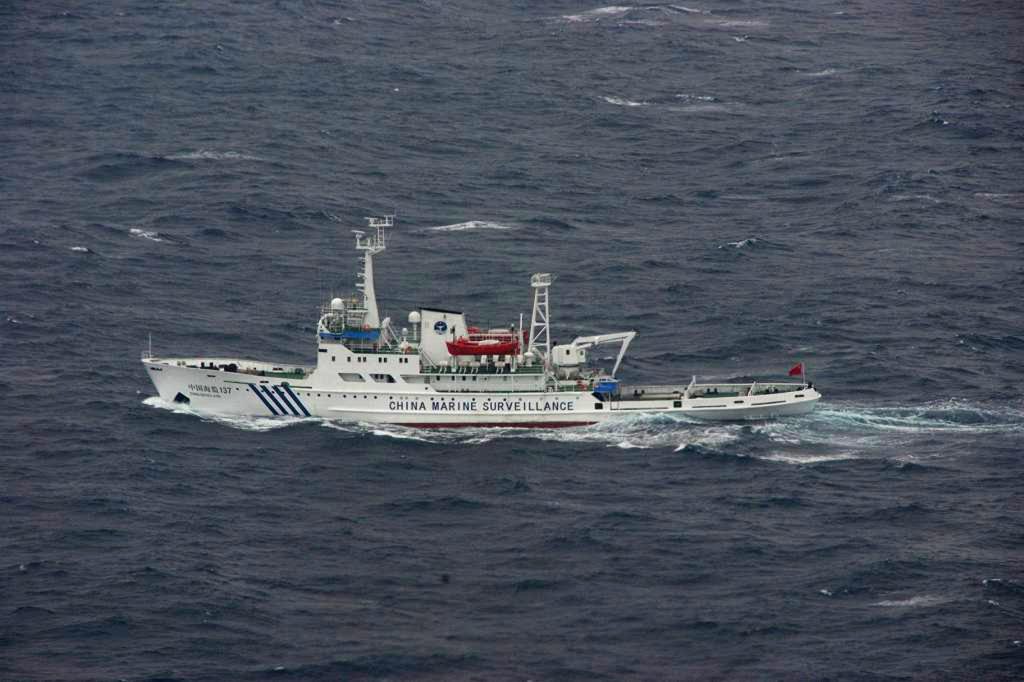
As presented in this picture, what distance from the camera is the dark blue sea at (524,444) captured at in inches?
4173

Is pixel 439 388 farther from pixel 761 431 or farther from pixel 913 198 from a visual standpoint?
pixel 913 198

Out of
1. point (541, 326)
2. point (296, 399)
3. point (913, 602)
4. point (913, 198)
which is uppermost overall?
point (913, 198)

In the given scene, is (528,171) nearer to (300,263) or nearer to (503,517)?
(300,263)

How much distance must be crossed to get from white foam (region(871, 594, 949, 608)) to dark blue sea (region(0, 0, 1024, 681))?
1.31m

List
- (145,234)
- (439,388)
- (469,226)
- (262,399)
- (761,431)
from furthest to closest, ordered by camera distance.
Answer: (469,226) < (145,234) < (439,388) < (262,399) < (761,431)

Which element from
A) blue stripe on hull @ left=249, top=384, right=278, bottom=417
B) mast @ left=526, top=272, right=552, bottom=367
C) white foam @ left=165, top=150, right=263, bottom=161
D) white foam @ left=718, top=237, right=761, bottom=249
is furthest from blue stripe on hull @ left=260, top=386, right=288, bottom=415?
white foam @ left=165, top=150, right=263, bottom=161

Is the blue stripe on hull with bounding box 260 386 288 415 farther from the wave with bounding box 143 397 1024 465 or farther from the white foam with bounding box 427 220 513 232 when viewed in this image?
the white foam with bounding box 427 220 513 232

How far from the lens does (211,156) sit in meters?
196

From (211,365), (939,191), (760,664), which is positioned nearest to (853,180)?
(939,191)

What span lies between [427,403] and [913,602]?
4485cm

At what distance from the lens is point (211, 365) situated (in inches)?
5640

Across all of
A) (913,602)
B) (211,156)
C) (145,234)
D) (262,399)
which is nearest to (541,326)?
(262,399)

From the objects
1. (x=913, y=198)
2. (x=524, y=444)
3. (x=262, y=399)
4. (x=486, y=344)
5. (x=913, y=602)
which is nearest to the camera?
(x=913, y=602)

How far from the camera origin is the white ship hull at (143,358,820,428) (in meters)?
141
